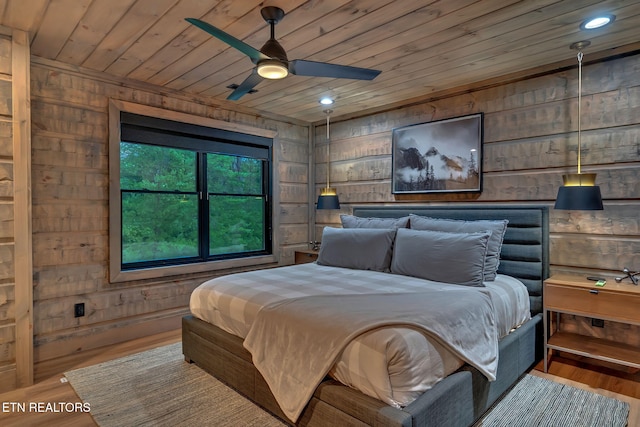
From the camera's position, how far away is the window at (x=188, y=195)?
11.4 feet

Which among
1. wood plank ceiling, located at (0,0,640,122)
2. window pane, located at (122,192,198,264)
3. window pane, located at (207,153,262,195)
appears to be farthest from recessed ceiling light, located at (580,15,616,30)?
window pane, located at (122,192,198,264)

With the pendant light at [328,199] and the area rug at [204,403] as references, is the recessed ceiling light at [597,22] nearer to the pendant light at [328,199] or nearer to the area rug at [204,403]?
the area rug at [204,403]

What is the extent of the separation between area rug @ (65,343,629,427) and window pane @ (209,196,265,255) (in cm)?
167

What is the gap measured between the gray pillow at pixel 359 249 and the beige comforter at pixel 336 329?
99 cm

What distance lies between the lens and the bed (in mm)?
1598

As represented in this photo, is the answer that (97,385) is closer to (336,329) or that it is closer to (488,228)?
(336,329)

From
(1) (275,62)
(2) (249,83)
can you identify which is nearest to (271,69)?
(1) (275,62)

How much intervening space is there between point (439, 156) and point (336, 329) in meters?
2.61

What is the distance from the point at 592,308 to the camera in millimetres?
2498

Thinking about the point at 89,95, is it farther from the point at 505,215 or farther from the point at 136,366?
the point at 505,215

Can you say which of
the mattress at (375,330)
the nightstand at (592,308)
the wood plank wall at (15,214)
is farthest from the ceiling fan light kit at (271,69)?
the nightstand at (592,308)

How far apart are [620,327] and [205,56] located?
3874mm

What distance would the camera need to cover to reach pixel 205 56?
2854mm

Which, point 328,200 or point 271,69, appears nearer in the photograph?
point 271,69
